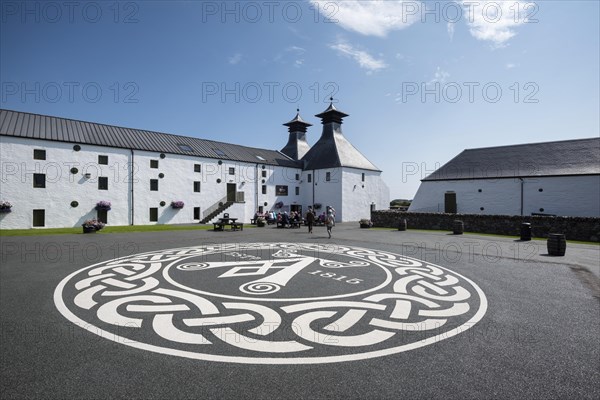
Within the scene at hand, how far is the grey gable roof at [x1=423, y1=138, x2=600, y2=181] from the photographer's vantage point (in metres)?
28.3

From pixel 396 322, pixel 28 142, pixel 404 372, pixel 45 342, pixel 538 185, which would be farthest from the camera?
pixel 538 185

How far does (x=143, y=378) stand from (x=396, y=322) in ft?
14.6

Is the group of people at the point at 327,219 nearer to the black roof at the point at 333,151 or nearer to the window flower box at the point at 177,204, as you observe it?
the black roof at the point at 333,151

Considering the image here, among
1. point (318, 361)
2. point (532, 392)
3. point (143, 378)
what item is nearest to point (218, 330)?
point (143, 378)

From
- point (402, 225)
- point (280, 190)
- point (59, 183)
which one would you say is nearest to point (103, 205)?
point (59, 183)

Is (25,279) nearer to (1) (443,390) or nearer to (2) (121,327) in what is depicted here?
(2) (121,327)

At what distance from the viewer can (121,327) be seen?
18.3 ft

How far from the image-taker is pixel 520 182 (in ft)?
96.5

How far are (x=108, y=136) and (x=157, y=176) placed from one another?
6.20m

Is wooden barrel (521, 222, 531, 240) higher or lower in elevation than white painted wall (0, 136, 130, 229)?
lower

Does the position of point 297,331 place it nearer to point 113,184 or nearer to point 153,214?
point 113,184

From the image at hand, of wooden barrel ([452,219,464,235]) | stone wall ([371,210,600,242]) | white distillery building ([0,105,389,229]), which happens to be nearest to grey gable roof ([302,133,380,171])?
white distillery building ([0,105,389,229])

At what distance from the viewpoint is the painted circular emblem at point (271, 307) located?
4.93 metres

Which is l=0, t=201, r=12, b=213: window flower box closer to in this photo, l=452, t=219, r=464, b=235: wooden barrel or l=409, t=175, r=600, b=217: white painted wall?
l=452, t=219, r=464, b=235: wooden barrel
